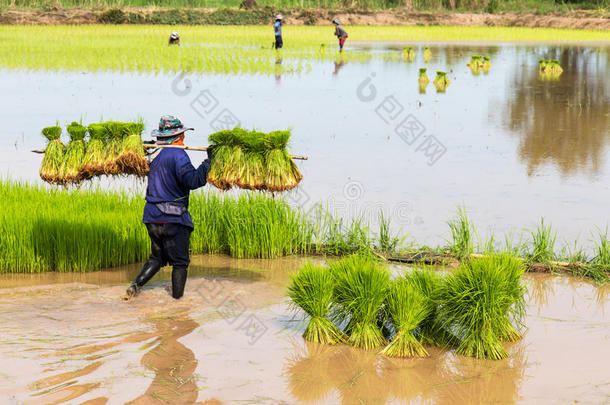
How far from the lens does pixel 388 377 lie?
4.44m

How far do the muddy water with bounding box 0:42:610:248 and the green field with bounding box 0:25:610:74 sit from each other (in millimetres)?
1581

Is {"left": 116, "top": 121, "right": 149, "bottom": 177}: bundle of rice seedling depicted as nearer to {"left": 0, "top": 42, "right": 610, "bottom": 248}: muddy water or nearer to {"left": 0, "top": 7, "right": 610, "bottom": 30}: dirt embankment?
{"left": 0, "top": 42, "right": 610, "bottom": 248}: muddy water

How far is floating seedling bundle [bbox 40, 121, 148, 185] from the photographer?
7.03 metres

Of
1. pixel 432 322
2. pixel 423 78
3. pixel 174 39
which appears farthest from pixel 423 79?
pixel 432 322

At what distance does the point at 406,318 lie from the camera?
→ 4.76 m

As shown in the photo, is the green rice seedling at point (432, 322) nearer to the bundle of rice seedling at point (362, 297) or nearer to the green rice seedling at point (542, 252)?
the bundle of rice seedling at point (362, 297)

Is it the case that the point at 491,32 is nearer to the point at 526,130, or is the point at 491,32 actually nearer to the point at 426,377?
the point at 526,130

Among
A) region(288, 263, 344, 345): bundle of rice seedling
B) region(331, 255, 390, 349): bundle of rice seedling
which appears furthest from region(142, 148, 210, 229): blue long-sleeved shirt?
region(331, 255, 390, 349): bundle of rice seedling

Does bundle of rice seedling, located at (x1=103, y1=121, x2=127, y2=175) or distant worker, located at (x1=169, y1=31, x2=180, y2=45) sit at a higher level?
distant worker, located at (x1=169, y1=31, x2=180, y2=45)

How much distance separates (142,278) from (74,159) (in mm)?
2159

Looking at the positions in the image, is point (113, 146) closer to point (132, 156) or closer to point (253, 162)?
point (132, 156)

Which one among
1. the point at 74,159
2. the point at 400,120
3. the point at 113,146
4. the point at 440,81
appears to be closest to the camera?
the point at 113,146

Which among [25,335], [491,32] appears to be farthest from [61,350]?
[491,32]

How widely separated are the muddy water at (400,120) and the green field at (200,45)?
1.58 meters
